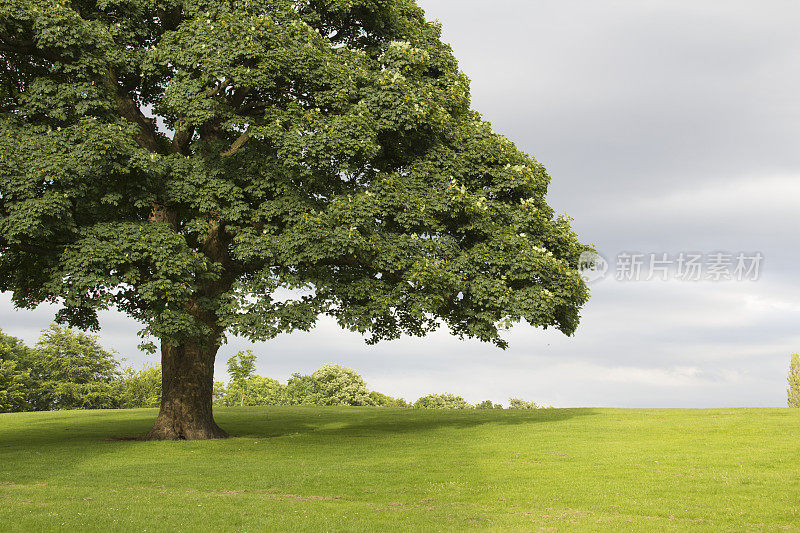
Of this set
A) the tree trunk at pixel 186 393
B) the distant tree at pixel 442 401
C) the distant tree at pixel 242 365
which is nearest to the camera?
the tree trunk at pixel 186 393

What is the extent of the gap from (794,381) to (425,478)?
60.5 metres

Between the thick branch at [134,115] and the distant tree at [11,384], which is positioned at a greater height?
the thick branch at [134,115]

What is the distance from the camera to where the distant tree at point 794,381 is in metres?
64.2

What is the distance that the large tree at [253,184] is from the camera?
24.0 meters

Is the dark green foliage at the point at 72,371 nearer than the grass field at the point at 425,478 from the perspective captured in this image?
No

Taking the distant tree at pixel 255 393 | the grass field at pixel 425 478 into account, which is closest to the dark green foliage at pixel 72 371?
the distant tree at pixel 255 393

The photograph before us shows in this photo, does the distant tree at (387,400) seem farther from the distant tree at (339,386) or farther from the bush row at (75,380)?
the distant tree at (339,386)

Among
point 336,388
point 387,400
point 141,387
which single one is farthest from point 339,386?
point 141,387

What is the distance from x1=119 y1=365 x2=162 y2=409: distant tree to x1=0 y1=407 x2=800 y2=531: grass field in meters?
39.0

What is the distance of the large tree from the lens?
24.0 m

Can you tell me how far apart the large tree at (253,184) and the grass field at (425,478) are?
16.1ft

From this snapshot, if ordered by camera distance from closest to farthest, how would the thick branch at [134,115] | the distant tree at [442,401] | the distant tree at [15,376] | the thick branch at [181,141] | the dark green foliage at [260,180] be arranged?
the dark green foliage at [260,180] → the thick branch at [134,115] → the thick branch at [181,141] → the distant tree at [442,401] → the distant tree at [15,376]

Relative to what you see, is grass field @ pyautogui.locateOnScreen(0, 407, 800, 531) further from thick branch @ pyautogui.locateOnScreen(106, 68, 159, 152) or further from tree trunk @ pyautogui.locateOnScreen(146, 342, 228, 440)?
thick branch @ pyautogui.locateOnScreen(106, 68, 159, 152)

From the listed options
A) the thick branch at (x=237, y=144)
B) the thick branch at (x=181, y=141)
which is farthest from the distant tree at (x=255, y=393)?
the thick branch at (x=237, y=144)
